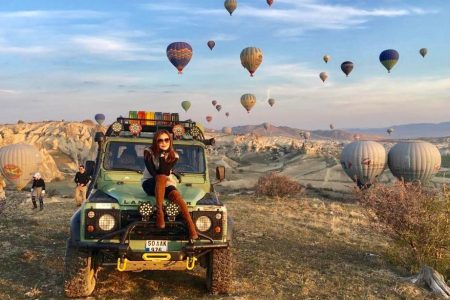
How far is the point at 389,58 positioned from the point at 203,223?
48163 mm

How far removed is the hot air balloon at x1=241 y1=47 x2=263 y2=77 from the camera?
47.8 m

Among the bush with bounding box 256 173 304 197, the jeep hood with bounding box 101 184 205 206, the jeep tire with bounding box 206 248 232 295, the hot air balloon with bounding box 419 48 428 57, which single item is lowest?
the bush with bounding box 256 173 304 197

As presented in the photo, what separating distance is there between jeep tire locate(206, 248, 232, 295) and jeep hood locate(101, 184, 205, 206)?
0.89 meters

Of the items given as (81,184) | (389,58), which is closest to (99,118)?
(389,58)

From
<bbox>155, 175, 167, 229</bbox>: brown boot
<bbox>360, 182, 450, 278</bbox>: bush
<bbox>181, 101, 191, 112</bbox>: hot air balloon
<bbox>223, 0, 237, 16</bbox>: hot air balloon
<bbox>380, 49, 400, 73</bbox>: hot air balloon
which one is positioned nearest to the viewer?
<bbox>155, 175, 167, 229</bbox>: brown boot

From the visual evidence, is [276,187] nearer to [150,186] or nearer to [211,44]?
[150,186]

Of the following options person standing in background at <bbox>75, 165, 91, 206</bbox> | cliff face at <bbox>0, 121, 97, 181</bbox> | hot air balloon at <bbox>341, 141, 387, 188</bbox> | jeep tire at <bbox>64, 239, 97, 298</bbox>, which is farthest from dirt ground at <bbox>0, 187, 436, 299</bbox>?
cliff face at <bbox>0, 121, 97, 181</bbox>

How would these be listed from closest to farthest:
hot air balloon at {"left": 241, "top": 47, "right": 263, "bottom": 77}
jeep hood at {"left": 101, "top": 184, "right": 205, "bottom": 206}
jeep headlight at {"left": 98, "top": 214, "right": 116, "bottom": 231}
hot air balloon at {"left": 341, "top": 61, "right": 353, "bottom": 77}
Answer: jeep headlight at {"left": 98, "top": 214, "right": 116, "bottom": 231}, jeep hood at {"left": 101, "top": 184, "right": 205, "bottom": 206}, hot air balloon at {"left": 241, "top": 47, "right": 263, "bottom": 77}, hot air balloon at {"left": 341, "top": 61, "right": 353, "bottom": 77}

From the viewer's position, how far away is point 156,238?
6277mm

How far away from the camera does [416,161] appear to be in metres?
35.7

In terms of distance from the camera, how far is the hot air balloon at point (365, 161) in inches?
1422

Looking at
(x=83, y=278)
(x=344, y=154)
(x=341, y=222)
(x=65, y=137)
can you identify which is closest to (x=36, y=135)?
(x=65, y=137)

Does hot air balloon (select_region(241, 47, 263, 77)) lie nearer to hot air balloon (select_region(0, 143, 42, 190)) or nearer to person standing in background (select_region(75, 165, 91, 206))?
hot air balloon (select_region(0, 143, 42, 190))

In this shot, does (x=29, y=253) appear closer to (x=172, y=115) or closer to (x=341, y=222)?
(x=172, y=115)
